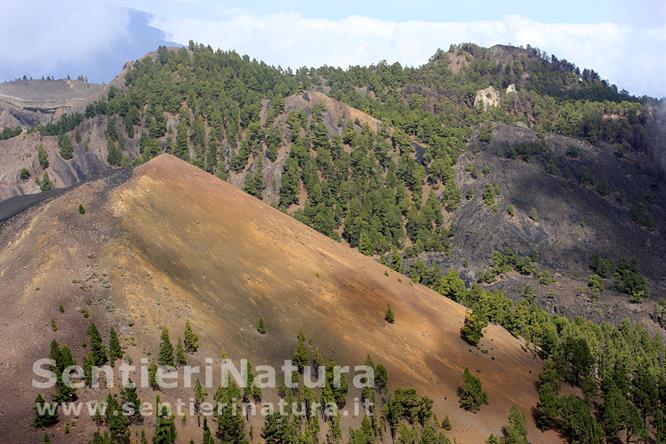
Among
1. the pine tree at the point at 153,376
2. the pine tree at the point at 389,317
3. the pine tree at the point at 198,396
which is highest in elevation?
the pine tree at the point at 153,376

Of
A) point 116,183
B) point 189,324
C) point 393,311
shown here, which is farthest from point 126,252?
point 393,311

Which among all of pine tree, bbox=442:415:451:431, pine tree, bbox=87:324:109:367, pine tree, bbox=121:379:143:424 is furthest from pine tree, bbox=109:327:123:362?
pine tree, bbox=442:415:451:431

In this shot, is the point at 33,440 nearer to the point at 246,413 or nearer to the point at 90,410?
the point at 90,410

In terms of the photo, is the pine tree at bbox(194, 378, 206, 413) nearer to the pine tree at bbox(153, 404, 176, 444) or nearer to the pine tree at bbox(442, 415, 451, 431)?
the pine tree at bbox(153, 404, 176, 444)

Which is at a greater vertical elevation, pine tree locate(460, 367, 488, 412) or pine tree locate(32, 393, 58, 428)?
pine tree locate(32, 393, 58, 428)

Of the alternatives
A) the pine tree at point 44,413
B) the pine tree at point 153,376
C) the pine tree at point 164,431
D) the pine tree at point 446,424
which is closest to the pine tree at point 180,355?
the pine tree at point 153,376

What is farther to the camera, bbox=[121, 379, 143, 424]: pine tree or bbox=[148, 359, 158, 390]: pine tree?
bbox=[148, 359, 158, 390]: pine tree

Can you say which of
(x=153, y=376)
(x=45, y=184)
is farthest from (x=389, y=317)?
(x=45, y=184)

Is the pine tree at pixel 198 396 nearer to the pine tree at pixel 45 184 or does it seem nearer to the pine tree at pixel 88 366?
the pine tree at pixel 88 366
